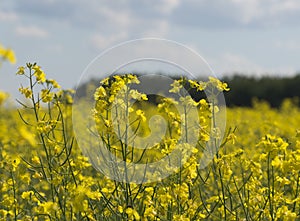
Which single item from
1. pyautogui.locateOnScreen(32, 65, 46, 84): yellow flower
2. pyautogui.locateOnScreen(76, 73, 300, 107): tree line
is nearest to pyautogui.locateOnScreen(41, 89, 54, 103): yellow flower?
pyautogui.locateOnScreen(32, 65, 46, 84): yellow flower

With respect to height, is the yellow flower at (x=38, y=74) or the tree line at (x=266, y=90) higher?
the tree line at (x=266, y=90)

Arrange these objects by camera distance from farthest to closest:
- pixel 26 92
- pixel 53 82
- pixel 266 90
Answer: pixel 266 90
pixel 53 82
pixel 26 92

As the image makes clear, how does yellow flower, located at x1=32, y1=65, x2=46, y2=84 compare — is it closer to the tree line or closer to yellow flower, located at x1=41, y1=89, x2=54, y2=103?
yellow flower, located at x1=41, y1=89, x2=54, y2=103

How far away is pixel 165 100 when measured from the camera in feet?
12.1

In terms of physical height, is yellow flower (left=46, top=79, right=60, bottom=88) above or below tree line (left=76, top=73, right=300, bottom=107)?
below

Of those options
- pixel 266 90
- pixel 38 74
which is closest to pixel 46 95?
pixel 38 74

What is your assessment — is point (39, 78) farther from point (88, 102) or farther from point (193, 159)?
point (193, 159)

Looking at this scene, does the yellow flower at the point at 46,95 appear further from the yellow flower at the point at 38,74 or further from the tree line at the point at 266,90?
the tree line at the point at 266,90

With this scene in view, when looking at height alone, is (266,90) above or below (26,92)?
above

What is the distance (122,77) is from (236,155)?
857mm

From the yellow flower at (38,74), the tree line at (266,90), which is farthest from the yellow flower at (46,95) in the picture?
the tree line at (266,90)

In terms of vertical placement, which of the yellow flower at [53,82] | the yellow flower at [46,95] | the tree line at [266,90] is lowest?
the yellow flower at [46,95]

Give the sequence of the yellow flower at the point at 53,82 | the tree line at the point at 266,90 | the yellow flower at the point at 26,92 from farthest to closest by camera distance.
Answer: the tree line at the point at 266,90
the yellow flower at the point at 53,82
the yellow flower at the point at 26,92

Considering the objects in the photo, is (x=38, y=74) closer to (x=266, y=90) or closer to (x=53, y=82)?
(x=53, y=82)
